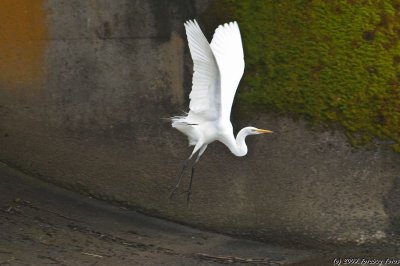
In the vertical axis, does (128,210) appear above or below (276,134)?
below

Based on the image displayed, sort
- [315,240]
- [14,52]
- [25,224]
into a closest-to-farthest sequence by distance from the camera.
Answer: [25,224] < [315,240] < [14,52]

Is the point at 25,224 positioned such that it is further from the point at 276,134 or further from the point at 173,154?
the point at 276,134

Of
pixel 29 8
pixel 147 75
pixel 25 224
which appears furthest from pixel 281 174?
pixel 29 8

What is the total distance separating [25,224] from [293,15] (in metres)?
2.54

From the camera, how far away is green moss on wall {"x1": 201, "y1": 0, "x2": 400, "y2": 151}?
6.25 m

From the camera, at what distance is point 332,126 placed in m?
6.24

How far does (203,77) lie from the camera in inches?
215

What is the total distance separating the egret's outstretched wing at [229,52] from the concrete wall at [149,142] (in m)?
0.48

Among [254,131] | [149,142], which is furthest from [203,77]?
[149,142]

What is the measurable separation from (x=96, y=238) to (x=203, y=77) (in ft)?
4.46

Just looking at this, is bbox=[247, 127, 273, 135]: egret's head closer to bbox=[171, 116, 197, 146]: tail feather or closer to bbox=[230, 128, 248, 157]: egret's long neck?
bbox=[230, 128, 248, 157]: egret's long neck

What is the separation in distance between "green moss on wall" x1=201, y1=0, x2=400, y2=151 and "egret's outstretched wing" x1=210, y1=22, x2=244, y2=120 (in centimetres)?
42

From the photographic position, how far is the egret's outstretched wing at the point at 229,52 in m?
5.85

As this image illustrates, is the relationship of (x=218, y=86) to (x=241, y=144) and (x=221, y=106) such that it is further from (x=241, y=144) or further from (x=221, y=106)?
(x=241, y=144)
